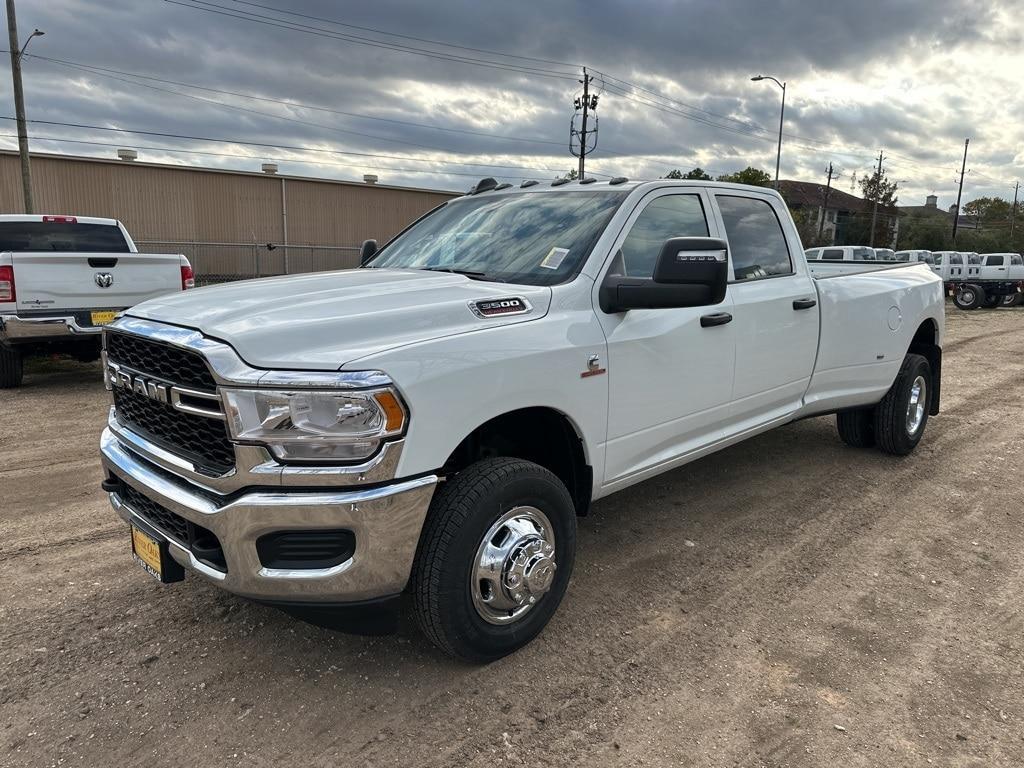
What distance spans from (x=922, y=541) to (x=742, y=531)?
99 cm

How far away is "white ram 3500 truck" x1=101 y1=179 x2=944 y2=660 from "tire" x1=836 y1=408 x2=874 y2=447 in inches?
74.0

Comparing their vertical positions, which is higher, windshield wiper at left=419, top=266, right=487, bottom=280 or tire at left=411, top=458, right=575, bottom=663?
windshield wiper at left=419, top=266, right=487, bottom=280

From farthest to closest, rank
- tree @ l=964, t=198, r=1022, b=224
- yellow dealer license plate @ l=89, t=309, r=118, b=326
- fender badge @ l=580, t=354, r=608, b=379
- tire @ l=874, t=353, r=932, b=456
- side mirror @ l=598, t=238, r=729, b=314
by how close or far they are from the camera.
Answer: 1. tree @ l=964, t=198, r=1022, b=224
2. yellow dealer license plate @ l=89, t=309, r=118, b=326
3. tire @ l=874, t=353, r=932, b=456
4. fender badge @ l=580, t=354, r=608, b=379
5. side mirror @ l=598, t=238, r=729, b=314

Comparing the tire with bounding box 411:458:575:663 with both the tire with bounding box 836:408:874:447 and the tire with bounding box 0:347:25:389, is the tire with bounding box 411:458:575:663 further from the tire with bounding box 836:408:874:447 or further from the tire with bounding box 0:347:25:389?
the tire with bounding box 0:347:25:389

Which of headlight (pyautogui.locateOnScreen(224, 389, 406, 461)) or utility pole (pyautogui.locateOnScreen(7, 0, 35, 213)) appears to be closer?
headlight (pyautogui.locateOnScreen(224, 389, 406, 461))

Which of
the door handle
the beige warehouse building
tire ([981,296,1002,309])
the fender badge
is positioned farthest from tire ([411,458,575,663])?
→ tire ([981,296,1002,309])

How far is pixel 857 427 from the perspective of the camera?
5.89 metres

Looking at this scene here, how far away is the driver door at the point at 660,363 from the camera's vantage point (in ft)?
11.1

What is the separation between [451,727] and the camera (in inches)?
103

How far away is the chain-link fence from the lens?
25.9 metres

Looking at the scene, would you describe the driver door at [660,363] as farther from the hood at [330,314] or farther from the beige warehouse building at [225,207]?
the beige warehouse building at [225,207]

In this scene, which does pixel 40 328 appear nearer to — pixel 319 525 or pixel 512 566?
pixel 319 525

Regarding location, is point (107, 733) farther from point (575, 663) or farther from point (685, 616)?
point (685, 616)

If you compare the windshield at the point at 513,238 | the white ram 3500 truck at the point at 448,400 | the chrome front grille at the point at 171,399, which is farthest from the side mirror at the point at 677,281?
the chrome front grille at the point at 171,399
